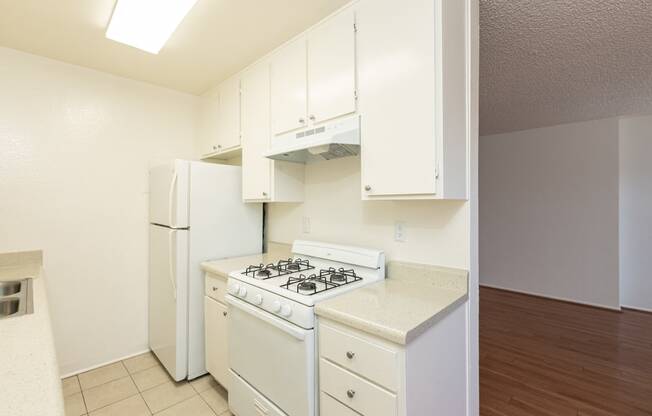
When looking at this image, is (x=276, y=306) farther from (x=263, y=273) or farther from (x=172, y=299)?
(x=172, y=299)

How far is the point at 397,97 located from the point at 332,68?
51 cm

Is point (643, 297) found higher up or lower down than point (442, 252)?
lower down

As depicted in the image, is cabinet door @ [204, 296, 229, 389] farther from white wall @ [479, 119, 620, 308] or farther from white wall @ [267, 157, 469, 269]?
white wall @ [479, 119, 620, 308]

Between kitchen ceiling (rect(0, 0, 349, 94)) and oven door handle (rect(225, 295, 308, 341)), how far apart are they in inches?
65.8

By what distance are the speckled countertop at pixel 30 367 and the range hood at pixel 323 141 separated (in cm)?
133

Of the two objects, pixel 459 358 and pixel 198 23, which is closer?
pixel 459 358

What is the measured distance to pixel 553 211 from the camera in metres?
4.23

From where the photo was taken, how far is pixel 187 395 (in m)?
2.13

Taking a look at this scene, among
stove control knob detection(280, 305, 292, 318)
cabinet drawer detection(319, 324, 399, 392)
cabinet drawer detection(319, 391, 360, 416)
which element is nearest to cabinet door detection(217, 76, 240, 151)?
stove control knob detection(280, 305, 292, 318)

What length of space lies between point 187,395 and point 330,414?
1.36m

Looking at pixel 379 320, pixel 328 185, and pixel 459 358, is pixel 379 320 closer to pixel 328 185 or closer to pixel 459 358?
pixel 459 358

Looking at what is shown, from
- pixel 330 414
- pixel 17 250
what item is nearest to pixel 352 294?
pixel 330 414

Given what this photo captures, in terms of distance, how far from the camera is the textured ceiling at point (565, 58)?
70.4 inches

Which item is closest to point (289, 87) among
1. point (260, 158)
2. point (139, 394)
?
point (260, 158)
